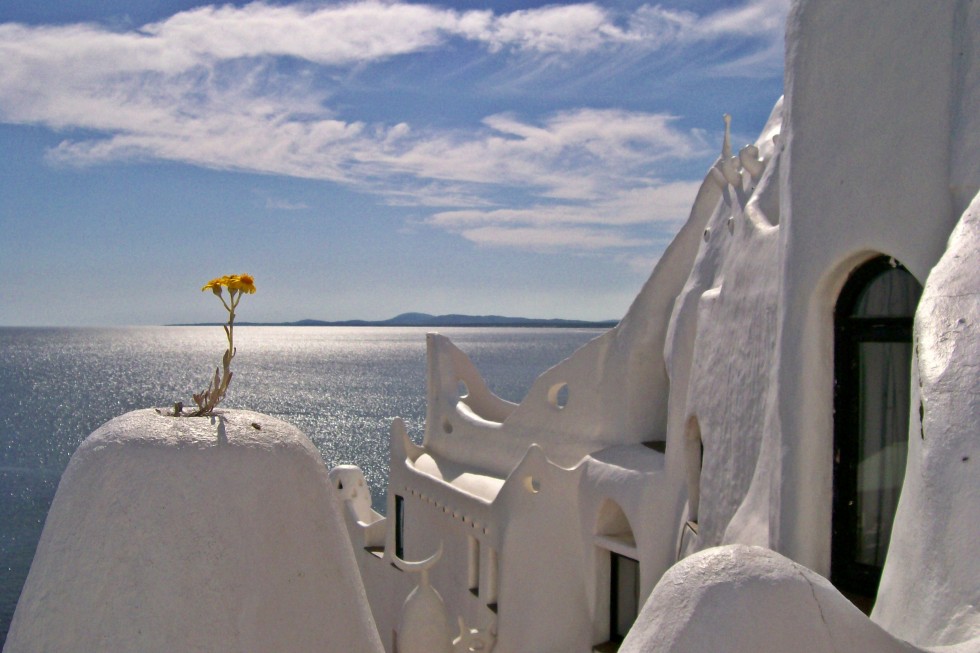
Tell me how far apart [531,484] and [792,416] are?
6.54m

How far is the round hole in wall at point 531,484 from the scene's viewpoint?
14.5 metres

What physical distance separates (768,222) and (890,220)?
3164mm

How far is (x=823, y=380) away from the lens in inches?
331

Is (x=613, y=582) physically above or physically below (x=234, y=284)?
below

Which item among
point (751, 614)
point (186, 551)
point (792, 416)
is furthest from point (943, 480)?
point (186, 551)

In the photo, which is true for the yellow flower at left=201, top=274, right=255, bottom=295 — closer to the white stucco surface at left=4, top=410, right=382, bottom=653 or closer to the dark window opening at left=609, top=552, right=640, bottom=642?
the white stucco surface at left=4, top=410, right=382, bottom=653

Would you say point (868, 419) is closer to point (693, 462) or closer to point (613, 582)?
point (693, 462)

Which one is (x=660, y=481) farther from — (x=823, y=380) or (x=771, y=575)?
(x=771, y=575)

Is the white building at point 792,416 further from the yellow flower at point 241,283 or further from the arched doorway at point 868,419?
the yellow flower at point 241,283

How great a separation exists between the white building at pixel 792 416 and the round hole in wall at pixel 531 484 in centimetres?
9

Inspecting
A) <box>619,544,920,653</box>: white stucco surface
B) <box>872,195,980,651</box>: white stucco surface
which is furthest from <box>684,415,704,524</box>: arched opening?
<box>619,544,920,653</box>: white stucco surface

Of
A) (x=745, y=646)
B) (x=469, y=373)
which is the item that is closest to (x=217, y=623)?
(x=745, y=646)

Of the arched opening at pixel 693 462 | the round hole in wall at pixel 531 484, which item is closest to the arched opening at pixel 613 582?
the round hole in wall at pixel 531 484

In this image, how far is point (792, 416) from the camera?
852cm
